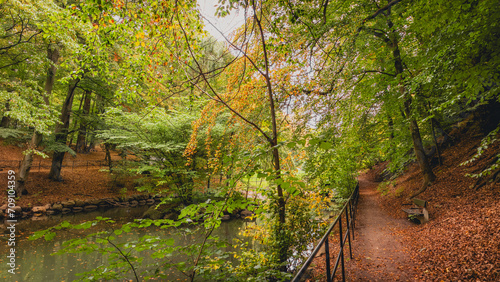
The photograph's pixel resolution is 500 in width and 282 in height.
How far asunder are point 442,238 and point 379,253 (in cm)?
130

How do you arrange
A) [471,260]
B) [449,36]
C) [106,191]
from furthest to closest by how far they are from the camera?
1. [106,191]
2. [449,36]
3. [471,260]

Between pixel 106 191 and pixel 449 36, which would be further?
pixel 106 191

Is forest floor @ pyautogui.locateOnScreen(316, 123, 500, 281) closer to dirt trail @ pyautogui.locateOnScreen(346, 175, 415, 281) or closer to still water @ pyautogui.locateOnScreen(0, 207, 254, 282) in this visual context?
dirt trail @ pyautogui.locateOnScreen(346, 175, 415, 281)

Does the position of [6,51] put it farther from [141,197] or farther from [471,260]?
[471,260]

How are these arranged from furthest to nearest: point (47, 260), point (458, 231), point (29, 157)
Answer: point (29, 157), point (47, 260), point (458, 231)

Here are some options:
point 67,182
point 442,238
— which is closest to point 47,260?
point 442,238

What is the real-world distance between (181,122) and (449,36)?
958 cm

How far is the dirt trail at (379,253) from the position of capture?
12.2 ft

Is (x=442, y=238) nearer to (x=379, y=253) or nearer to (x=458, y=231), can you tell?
(x=458, y=231)

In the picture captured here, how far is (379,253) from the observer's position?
4.80 m

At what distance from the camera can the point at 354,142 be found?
808 cm

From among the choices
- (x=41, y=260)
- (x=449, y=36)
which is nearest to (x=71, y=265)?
(x=41, y=260)

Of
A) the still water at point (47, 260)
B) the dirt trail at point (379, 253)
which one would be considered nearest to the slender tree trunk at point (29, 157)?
the still water at point (47, 260)

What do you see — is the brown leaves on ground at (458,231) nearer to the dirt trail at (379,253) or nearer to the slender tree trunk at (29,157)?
the dirt trail at (379,253)
